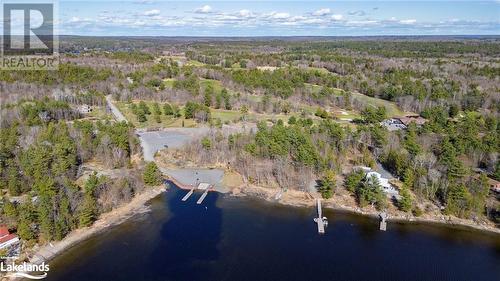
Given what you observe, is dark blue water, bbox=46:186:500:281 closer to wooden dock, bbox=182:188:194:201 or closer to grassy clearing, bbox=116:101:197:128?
wooden dock, bbox=182:188:194:201

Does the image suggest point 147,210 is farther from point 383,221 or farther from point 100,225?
point 383,221

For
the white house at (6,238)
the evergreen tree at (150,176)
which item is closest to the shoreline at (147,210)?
the evergreen tree at (150,176)

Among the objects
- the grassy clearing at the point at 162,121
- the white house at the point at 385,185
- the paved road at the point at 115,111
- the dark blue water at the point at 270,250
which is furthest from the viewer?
the paved road at the point at 115,111

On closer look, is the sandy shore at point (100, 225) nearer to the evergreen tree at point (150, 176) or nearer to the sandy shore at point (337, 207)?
the evergreen tree at point (150, 176)

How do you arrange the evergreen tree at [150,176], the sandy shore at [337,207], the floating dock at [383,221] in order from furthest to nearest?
the evergreen tree at [150,176]
the sandy shore at [337,207]
the floating dock at [383,221]

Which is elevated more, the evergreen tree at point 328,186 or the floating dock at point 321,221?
the evergreen tree at point 328,186

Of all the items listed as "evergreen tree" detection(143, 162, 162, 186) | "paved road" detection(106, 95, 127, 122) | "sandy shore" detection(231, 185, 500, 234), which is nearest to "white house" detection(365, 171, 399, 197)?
"sandy shore" detection(231, 185, 500, 234)
